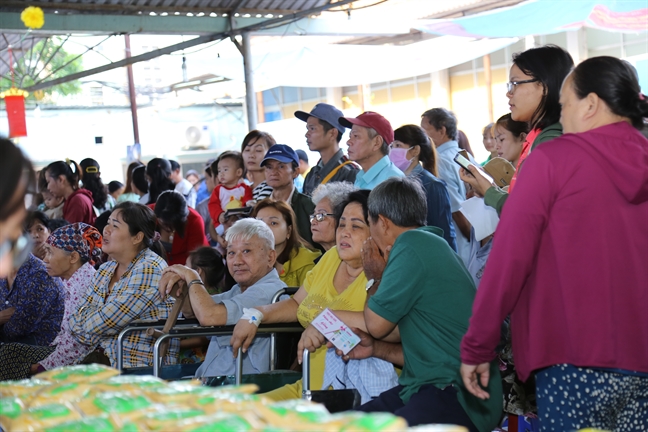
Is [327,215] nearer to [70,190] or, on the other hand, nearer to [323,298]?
[323,298]

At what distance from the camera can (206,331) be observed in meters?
3.21

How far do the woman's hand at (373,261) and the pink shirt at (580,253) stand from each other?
80 centimetres

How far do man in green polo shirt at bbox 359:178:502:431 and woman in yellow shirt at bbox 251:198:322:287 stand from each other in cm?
150

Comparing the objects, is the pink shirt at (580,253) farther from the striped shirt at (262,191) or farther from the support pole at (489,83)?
the support pole at (489,83)

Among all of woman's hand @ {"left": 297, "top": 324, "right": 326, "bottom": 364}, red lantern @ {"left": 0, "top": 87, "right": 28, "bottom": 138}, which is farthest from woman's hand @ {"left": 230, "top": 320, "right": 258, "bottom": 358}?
red lantern @ {"left": 0, "top": 87, "right": 28, "bottom": 138}

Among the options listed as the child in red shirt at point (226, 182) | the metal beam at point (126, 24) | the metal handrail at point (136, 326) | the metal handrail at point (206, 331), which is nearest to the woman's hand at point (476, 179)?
the metal handrail at point (206, 331)

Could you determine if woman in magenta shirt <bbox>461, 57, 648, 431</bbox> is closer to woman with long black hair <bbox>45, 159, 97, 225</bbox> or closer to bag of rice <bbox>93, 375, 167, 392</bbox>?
bag of rice <bbox>93, 375, 167, 392</bbox>

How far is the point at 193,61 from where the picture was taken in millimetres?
9086

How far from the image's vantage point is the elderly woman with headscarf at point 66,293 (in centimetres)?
408

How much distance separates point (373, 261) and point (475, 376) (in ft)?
2.59

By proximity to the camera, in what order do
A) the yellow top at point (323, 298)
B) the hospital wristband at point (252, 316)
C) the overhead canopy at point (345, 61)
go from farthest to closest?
the overhead canopy at point (345, 61)
the hospital wristband at point (252, 316)
the yellow top at point (323, 298)

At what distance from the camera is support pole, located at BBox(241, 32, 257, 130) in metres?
7.75

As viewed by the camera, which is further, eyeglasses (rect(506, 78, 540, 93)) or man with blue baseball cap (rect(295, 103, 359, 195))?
man with blue baseball cap (rect(295, 103, 359, 195))

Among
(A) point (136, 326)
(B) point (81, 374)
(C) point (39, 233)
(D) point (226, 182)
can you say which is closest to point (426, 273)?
(B) point (81, 374)
